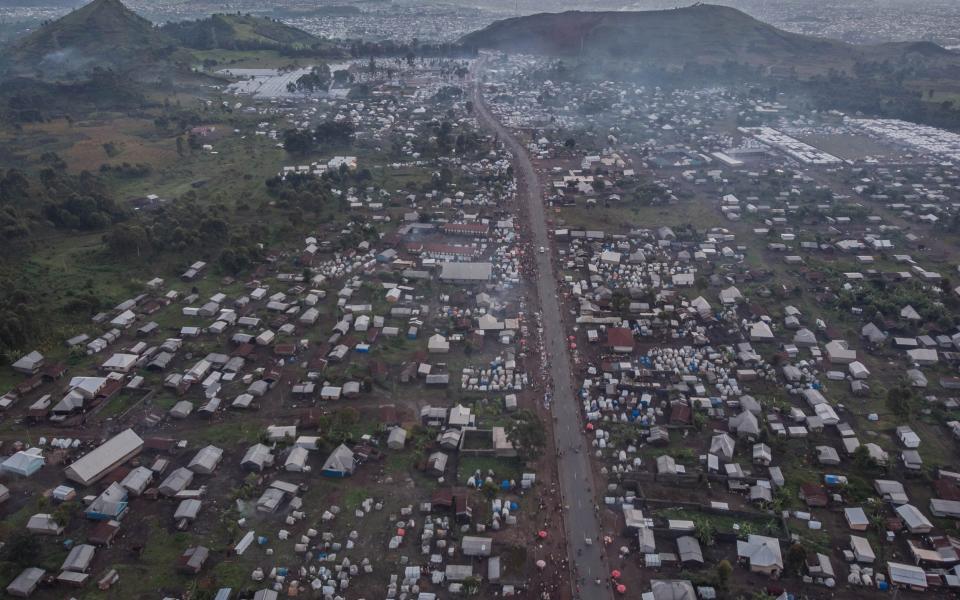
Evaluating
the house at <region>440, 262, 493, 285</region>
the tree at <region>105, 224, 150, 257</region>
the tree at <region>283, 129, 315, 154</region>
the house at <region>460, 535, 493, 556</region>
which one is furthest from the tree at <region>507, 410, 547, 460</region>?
the tree at <region>283, 129, 315, 154</region>

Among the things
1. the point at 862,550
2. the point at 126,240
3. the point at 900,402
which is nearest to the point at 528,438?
the point at 862,550

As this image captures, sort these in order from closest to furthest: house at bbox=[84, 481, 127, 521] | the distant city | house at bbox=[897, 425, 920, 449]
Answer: house at bbox=[84, 481, 127, 521], house at bbox=[897, 425, 920, 449], the distant city

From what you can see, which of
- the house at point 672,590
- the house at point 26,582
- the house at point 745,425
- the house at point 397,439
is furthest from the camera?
the house at point 745,425

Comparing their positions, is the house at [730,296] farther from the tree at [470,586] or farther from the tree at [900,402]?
the tree at [470,586]

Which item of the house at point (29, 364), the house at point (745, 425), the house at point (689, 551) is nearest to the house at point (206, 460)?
the house at point (29, 364)

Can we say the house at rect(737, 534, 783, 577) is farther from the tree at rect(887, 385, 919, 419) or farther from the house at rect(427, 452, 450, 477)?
the house at rect(427, 452, 450, 477)

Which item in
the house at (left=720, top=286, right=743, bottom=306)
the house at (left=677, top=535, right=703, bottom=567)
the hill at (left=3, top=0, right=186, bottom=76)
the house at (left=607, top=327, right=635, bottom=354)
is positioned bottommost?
the house at (left=677, top=535, right=703, bottom=567)
